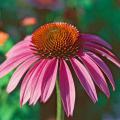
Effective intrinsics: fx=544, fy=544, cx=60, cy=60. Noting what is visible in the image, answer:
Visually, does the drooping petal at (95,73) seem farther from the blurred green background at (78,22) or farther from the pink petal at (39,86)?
the blurred green background at (78,22)

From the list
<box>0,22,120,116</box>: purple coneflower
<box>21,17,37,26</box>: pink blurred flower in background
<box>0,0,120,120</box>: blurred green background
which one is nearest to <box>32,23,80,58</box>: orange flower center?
<box>0,22,120,116</box>: purple coneflower

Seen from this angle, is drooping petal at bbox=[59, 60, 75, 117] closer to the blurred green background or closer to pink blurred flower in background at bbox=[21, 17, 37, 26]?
the blurred green background

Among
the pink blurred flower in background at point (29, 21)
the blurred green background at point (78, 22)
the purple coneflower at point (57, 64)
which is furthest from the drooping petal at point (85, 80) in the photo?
the pink blurred flower in background at point (29, 21)

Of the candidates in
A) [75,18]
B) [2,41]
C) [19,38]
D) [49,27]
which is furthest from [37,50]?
[75,18]

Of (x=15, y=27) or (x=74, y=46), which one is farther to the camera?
(x=15, y=27)

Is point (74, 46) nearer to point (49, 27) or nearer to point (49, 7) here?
point (49, 27)

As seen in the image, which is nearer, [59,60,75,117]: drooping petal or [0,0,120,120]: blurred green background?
[59,60,75,117]: drooping petal
